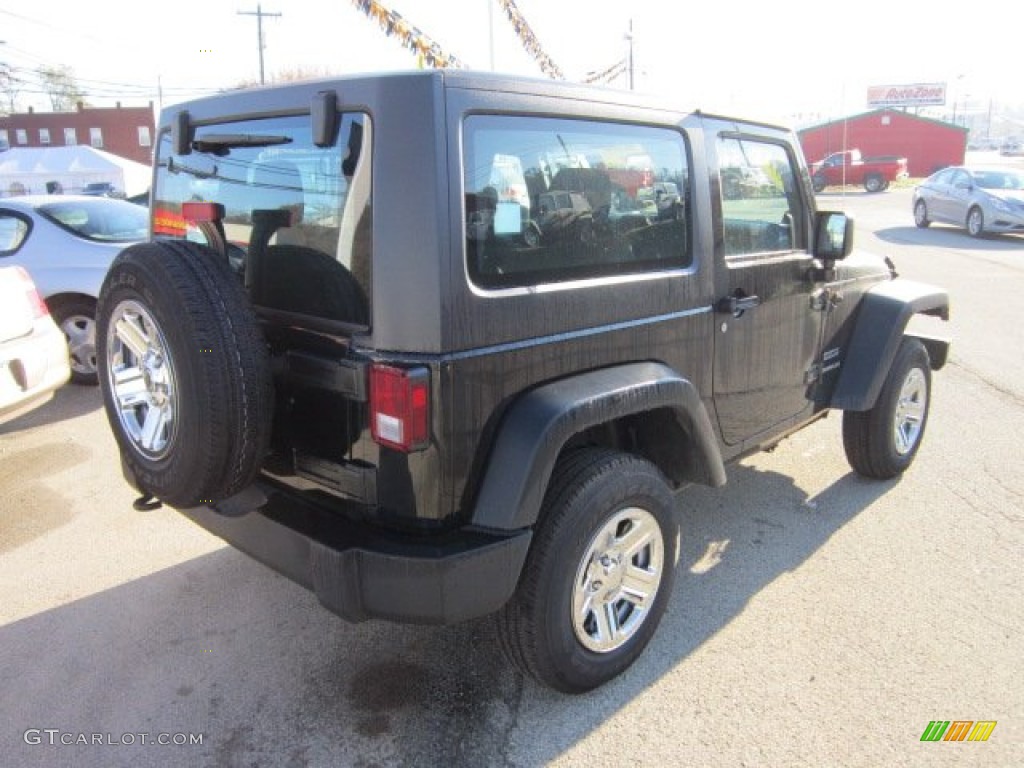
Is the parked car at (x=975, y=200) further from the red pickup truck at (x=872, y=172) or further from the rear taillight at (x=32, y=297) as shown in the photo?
the rear taillight at (x=32, y=297)

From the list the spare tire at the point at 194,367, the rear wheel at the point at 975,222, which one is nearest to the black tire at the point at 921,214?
the rear wheel at the point at 975,222

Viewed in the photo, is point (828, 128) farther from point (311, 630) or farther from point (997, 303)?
point (311, 630)

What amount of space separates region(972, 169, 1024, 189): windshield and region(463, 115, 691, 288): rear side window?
57.5ft

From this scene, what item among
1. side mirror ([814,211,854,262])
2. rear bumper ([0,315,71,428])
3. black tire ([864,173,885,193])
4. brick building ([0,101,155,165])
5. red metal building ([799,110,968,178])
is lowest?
rear bumper ([0,315,71,428])

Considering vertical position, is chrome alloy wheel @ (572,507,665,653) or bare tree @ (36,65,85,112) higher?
bare tree @ (36,65,85,112)

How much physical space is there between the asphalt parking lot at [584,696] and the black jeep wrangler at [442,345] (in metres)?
0.30

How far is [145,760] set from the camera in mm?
2449

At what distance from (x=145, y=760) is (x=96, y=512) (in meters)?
2.17

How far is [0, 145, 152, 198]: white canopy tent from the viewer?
3491cm

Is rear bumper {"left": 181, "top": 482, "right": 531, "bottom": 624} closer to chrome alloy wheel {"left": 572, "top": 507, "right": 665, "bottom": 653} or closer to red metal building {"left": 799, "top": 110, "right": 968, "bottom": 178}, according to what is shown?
chrome alloy wheel {"left": 572, "top": 507, "right": 665, "bottom": 653}

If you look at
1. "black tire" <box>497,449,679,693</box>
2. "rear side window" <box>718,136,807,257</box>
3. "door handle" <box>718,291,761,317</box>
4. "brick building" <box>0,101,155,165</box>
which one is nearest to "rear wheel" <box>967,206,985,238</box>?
"rear side window" <box>718,136,807,257</box>

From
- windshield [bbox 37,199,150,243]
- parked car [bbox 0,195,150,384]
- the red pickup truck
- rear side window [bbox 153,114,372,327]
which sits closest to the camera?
rear side window [bbox 153,114,372,327]

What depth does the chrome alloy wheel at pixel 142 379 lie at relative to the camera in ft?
8.00

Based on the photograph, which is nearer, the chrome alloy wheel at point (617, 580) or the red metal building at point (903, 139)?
the chrome alloy wheel at point (617, 580)
